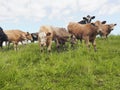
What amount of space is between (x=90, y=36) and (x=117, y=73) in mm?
5716

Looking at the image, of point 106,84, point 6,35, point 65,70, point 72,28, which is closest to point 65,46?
point 72,28

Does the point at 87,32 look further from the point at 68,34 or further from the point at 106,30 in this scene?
the point at 106,30

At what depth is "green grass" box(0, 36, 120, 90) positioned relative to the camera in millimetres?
10320

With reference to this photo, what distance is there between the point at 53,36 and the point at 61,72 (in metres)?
6.29

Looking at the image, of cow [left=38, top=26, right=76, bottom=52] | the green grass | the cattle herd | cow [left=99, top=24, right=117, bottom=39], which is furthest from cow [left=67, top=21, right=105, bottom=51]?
cow [left=99, top=24, right=117, bottom=39]

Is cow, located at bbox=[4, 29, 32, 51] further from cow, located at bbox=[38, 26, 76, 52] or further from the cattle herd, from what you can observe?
cow, located at bbox=[38, 26, 76, 52]

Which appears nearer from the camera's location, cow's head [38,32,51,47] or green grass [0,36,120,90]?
green grass [0,36,120,90]

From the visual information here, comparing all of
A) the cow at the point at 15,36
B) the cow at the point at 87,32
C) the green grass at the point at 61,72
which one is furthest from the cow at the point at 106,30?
the green grass at the point at 61,72

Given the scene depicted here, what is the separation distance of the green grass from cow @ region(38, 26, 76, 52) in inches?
88.4

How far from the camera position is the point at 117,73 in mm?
11703

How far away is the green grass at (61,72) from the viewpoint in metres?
10.3

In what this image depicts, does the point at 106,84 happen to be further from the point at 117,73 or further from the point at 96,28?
the point at 96,28

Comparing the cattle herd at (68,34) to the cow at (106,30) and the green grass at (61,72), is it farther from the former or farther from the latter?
the cow at (106,30)

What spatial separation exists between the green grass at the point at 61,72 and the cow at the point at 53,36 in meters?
2.25
